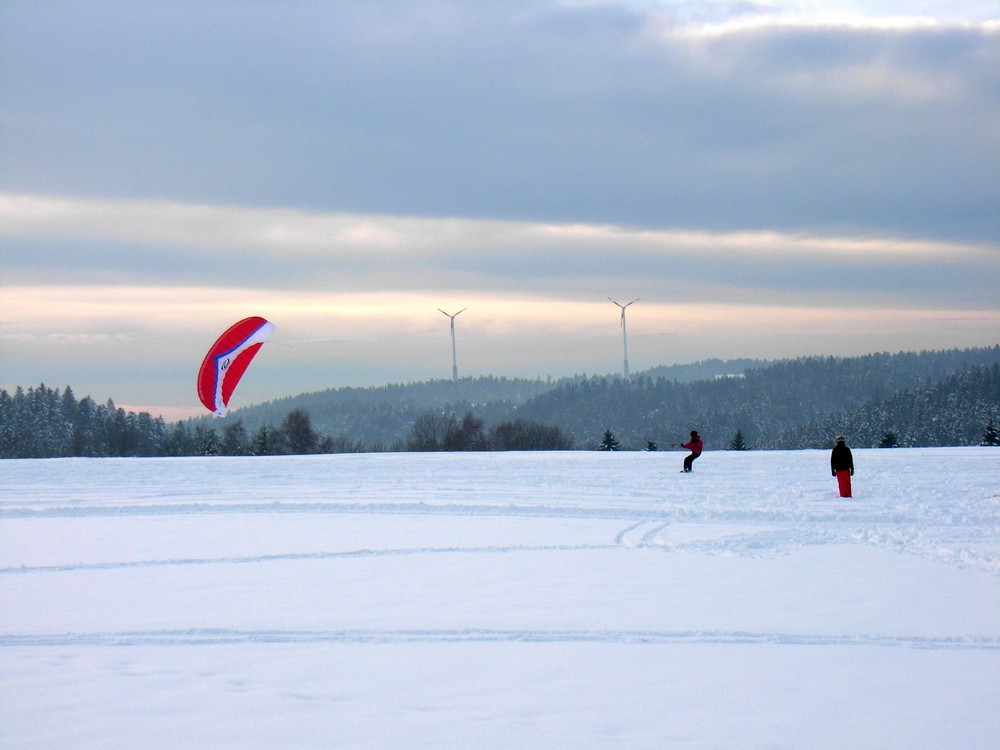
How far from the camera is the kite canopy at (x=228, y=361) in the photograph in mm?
20859

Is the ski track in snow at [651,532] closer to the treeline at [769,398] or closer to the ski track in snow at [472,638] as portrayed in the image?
the ski track in snow at [472,638]

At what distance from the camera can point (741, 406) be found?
160875 mm

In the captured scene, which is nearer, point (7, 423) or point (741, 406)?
point (7, 423)

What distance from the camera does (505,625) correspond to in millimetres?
8320

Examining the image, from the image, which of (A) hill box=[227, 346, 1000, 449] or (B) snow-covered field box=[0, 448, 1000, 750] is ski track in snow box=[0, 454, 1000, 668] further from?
(A) hill box=[227, 346, 1000, 449]

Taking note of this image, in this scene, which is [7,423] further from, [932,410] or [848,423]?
[932,410]

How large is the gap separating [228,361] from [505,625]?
14747 millimetres

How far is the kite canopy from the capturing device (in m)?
20.9

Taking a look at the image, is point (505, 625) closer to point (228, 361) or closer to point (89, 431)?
point (228, 361)

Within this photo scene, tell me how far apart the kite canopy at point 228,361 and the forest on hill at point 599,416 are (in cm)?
3216

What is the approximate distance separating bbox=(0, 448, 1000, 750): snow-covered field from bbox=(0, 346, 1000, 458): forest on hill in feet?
109

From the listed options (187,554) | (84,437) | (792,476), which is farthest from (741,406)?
(187,554)

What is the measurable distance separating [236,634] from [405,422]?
150493 millimetres

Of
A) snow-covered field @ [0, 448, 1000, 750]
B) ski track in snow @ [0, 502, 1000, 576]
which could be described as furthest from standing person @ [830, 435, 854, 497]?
ski track in snow @ [0, 502, 1000, 576]
